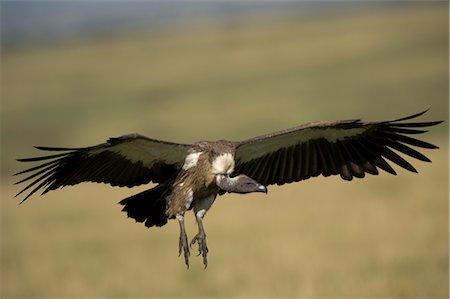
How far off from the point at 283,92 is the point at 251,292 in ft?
83.0

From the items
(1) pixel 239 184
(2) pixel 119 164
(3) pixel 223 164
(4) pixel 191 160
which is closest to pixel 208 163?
(3) pixel 223 164

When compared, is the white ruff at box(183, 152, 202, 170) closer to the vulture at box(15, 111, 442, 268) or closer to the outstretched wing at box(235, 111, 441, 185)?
the vulture at box(15, 111, 442, 268)

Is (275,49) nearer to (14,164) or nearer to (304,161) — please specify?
(14,164)

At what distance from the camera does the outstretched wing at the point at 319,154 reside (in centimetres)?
779

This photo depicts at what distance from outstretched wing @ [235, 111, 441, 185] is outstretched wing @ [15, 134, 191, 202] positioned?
889mm

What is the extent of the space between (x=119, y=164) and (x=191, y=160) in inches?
27.6

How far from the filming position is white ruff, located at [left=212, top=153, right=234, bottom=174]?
6684 mm

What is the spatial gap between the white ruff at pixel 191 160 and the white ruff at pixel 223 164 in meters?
0.23

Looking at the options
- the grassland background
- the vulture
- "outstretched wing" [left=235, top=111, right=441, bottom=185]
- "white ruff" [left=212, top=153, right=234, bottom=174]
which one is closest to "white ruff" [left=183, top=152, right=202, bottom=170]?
the vulture

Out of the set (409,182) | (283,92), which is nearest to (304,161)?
(409,182)

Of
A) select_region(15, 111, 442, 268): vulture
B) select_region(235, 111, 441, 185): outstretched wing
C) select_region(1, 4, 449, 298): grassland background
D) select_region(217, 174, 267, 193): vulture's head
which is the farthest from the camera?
select_region(1, 4, 449, 298): grassland background

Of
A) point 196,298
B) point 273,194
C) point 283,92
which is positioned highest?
point 283,92

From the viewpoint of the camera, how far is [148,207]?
7008 mm

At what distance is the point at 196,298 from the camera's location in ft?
36.0
